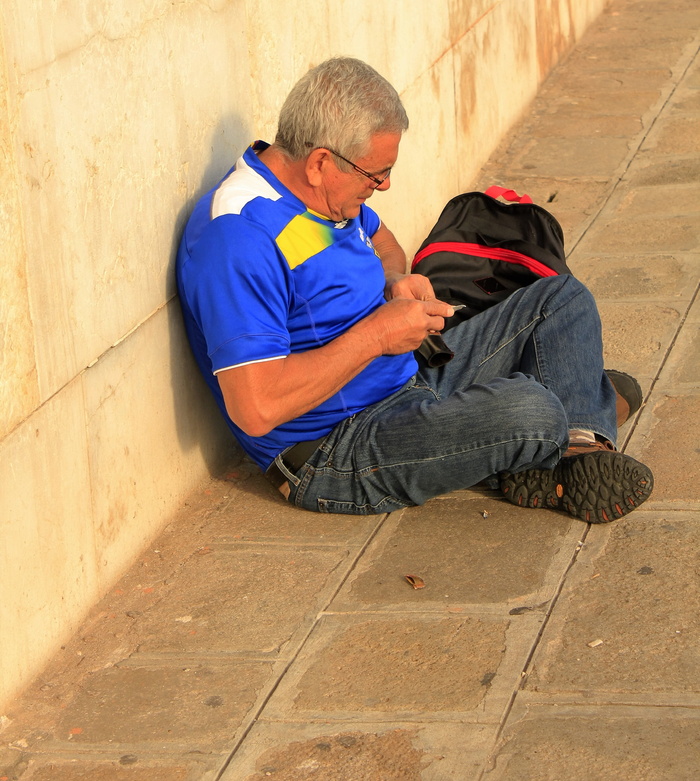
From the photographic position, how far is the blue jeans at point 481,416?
3264mm

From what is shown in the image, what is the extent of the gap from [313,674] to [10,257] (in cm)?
115

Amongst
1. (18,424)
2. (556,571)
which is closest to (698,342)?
(556,571)

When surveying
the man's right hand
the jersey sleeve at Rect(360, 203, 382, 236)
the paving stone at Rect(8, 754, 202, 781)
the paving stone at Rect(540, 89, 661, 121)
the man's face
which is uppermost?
the man's face

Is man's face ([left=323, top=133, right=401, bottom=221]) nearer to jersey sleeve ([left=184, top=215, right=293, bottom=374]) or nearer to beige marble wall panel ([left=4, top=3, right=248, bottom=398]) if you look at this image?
jersey sleeve ([left=184, top=215, right=293, bottom=374])

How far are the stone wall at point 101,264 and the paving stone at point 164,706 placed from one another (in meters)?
0.18

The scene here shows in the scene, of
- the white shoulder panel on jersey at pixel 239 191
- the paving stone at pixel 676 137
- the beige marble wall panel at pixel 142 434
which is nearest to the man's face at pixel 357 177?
the white shoulder panel on jersey at pixel 239 191

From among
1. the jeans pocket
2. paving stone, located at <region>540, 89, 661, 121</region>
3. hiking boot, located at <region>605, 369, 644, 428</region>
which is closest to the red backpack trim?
hiking boot, located at <region>605, 369, 644, 428</region>

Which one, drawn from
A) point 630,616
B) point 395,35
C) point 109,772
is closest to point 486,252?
point 395,35

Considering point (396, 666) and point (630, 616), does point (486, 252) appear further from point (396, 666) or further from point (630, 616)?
point (396, 666)

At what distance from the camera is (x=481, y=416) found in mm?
3256

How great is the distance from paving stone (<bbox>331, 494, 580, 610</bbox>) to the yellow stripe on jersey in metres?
0.81

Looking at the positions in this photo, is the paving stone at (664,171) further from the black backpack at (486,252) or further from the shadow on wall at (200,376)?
the shadow on wall at (200,376)

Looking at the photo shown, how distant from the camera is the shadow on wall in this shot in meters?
3.43

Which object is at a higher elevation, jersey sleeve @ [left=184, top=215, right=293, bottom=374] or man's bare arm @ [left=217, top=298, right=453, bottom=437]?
jersey sleeve @ [left=184, top=215, right=293, bottom=374]
